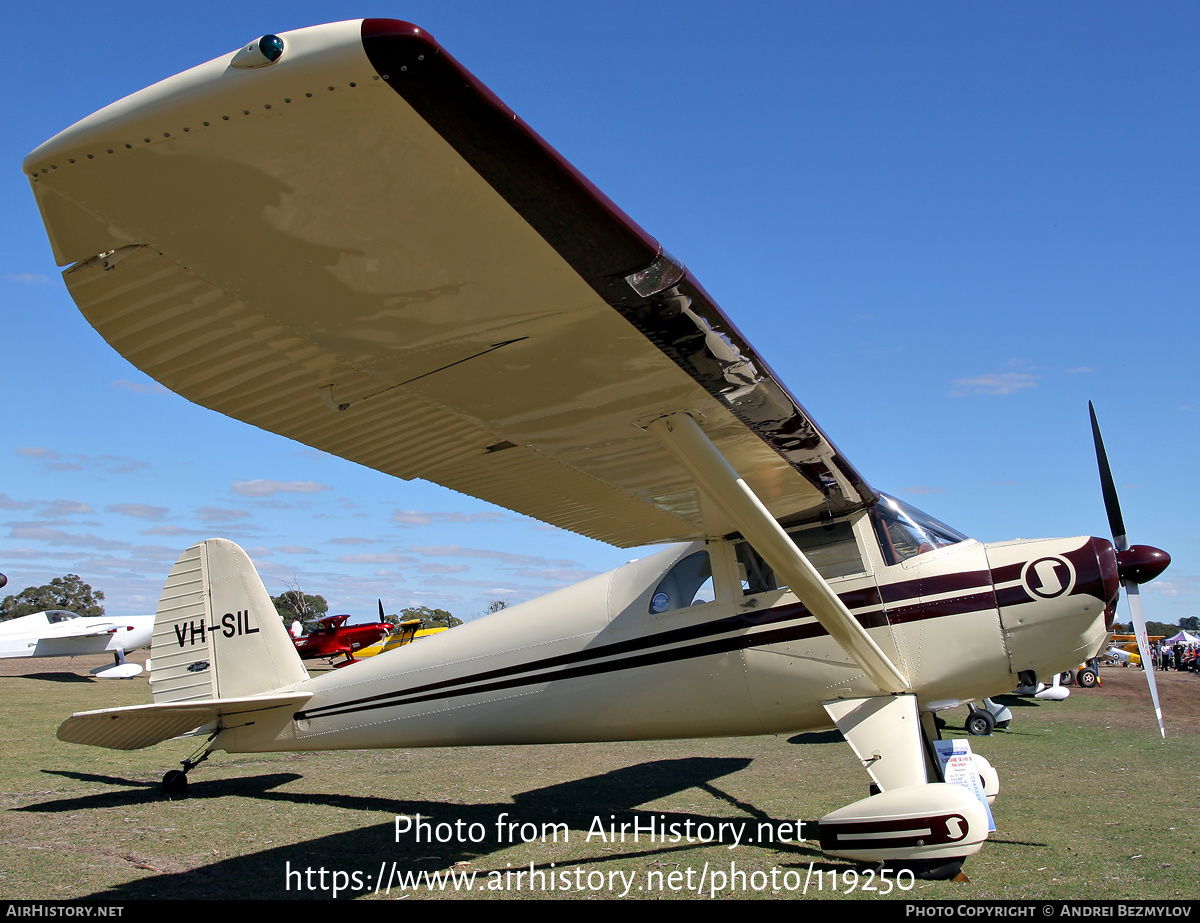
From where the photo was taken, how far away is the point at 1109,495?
5.64m

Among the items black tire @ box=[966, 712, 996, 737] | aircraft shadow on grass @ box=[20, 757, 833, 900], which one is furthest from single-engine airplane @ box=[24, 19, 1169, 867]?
black tire @ box=[966, 712, 996, 737]

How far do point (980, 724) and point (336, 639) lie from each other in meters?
23.8

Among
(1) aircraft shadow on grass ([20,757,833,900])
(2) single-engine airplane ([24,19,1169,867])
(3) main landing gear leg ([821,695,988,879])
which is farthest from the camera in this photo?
(1) aircraft shadow on grass ([20,757,833,900])

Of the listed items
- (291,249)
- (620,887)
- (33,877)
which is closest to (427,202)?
(291,249)

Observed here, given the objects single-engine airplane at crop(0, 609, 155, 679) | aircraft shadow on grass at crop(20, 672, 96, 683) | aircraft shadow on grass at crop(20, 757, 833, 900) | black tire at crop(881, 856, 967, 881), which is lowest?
black tire at crop(881, 856, 967, 881)

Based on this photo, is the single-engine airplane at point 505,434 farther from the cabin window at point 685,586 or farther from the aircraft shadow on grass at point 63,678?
the aircraft shadow on grass at point 63,678

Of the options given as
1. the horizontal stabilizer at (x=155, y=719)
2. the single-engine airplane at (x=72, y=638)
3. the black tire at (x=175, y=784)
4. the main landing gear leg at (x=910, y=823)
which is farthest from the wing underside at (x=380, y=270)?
the single-engine airplane at (x=72, y=638)

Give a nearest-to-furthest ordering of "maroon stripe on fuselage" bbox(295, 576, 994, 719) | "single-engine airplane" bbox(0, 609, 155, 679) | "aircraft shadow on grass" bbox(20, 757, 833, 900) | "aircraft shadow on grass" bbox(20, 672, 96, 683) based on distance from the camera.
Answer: "aircraft shadow on grass" bbox(20, 757, 833, 900) < "maroon stripe on fuselage" bbox(295, 576, 994, 719) < "aircraft shadow on grass" bbox(20, 672, 96, 683) < "single-engine airplane" bbox(0, 609, 155, 679)

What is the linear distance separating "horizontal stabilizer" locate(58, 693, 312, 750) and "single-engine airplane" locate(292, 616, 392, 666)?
22.4 m

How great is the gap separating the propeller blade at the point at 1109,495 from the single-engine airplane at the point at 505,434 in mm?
37

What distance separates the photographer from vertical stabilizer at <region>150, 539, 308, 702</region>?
25.0ft

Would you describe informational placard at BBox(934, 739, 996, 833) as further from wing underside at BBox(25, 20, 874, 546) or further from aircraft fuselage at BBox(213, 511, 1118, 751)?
wing underside at BBox(25, 20, 874, 546)

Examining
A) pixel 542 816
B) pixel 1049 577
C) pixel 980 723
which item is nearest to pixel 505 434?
pixel 1049 577

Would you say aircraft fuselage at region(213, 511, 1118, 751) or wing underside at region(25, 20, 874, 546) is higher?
wing underside at region(25, 20, 874, 546)
